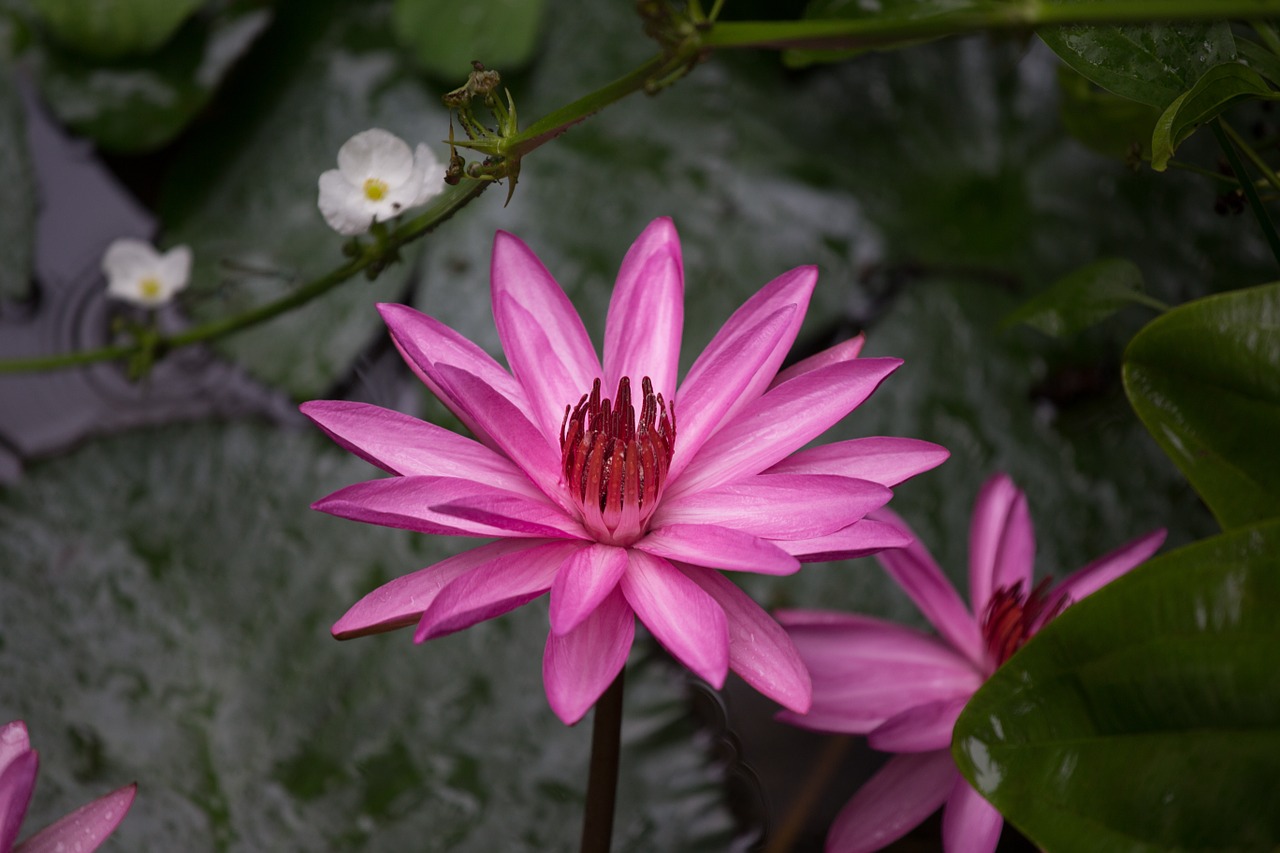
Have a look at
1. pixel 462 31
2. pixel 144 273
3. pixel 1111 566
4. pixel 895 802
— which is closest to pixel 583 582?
pixel 895 802

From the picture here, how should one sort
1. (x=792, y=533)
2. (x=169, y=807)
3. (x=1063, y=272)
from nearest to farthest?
1. (x=792, y=533)
2. (x=169, y=807)
3. (x=1063, y=272)

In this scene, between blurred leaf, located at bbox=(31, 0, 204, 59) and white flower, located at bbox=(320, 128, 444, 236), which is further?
blurred leaf, located at bbox=(31, 0, 204, 59)

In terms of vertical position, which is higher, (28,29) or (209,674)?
(28,29)

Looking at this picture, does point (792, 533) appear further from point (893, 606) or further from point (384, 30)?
point (384, 30)

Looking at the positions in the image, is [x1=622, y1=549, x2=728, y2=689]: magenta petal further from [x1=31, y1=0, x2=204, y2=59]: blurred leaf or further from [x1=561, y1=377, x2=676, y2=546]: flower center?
[x1=31, y1=0, x2=204, y2=59]: blurred leaf

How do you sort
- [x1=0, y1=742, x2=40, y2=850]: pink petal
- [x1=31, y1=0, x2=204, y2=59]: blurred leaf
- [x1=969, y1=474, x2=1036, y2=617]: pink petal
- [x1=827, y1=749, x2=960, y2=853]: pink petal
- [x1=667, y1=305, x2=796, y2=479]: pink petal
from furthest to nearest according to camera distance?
1. [x1=31, y1=0, x2=204, y2=59]: blurred leaf
2. [x1=969, y1=474, x2=1036, y2=617]: pink petal
3. [x1=827, y1=749, x2=960, y2=853]: pink petal
4. [x1=667, y1=305, x2=796, y2=479]: pink petal
5. [x1=0, y1=742, x2=40, y2=850]: pink petal

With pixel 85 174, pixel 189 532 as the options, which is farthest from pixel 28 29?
pixel 189 532

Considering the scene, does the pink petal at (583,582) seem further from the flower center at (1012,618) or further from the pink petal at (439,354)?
the flower center at (1012,618)

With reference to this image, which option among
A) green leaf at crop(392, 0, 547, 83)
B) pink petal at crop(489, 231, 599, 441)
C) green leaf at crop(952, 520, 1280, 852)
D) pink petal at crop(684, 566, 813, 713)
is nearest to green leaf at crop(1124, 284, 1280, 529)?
green leaf at crop(952, 520, 1280, 852)

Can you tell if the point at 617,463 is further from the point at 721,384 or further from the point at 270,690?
the point at 270,690
